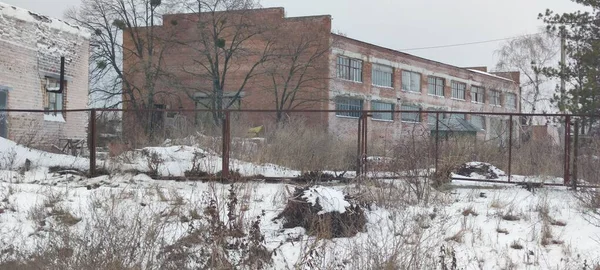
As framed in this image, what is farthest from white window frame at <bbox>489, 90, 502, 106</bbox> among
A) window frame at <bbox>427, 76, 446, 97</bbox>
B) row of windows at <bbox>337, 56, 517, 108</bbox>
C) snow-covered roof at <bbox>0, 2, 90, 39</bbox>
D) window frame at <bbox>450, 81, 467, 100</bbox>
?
snow-covered roof at <bbox>0, 2, 90, 39</bbox>

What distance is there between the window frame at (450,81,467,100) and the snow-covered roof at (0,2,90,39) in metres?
36.1

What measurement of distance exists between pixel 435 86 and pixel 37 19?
35.3 metres

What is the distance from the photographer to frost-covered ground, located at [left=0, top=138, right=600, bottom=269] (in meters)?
6.27

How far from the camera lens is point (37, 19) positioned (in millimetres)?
18641

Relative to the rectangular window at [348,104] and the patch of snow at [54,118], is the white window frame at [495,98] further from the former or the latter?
the patch of snow at [54,118]

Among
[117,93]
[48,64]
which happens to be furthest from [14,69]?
[117,93]

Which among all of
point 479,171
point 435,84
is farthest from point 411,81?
point 479,171

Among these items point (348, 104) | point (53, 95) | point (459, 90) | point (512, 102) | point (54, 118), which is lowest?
point (54, 118)

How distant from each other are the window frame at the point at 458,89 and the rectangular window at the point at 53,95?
3702cm

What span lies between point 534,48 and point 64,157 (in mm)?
47454

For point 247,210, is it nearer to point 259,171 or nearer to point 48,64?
point 259,171

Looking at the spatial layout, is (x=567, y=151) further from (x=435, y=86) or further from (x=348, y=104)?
(x=435, y=86)

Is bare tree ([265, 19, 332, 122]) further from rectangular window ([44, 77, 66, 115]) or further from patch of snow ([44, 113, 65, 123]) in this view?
patch of snow ([44, 113, 65, 123])

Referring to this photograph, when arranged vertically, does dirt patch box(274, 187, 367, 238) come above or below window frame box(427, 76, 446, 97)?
below
